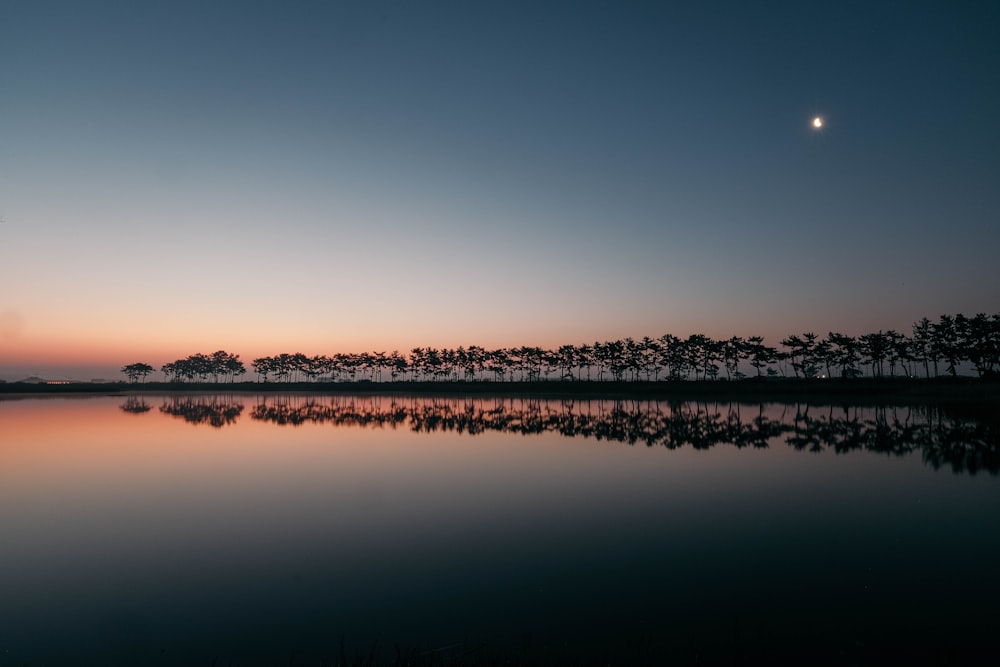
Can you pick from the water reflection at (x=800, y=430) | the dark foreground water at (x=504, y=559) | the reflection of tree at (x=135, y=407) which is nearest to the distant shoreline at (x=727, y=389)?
the water reflection at (x=800, y=430)

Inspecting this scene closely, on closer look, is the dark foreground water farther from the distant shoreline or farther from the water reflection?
the distant shoreline

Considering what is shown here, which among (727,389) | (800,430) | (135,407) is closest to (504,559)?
(800,430)

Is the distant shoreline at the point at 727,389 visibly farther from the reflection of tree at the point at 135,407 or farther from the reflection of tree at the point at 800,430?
the reflection of tree at the point at 135,407

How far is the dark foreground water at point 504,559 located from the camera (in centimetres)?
832

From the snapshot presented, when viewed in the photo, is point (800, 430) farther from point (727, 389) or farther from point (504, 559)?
point (727, 389)

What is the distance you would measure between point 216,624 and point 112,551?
6600 mm

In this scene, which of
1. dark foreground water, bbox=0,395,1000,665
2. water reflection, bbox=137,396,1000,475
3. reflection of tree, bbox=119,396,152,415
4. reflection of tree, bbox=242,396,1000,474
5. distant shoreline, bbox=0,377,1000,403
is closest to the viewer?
dark foreground water, bbox=0,395,1000,665

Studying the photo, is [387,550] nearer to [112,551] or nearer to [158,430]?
[112,551]

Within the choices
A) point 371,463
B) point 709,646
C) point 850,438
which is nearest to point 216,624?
point 709,646

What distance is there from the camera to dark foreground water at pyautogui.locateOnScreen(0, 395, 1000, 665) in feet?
27.3

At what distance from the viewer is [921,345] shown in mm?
123562

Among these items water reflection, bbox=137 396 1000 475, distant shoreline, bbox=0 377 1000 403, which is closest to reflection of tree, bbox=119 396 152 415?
water reflection, bbox=137 396 1000 475

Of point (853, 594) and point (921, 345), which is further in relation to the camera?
point (921, 345)

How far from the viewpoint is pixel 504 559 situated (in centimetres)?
1246
